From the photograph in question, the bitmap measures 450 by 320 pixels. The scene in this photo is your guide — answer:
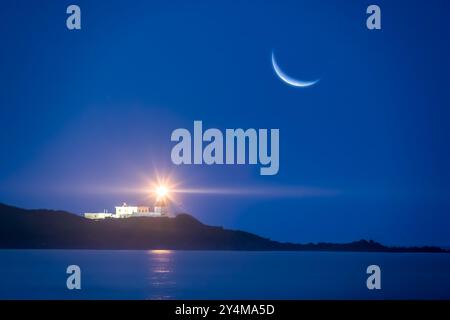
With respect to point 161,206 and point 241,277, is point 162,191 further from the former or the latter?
point 241,277

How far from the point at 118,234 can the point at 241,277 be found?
4.33 feet

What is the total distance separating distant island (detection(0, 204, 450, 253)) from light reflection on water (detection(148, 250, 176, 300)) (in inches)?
5.2

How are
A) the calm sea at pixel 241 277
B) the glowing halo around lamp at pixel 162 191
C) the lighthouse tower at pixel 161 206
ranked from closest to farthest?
the calm sea at pixel 241 277 < the glowing halo around lamp at pixel 162 191 < the lighthouse tower at pixel 161 206

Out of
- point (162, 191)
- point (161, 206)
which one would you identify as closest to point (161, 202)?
point (161, 206)

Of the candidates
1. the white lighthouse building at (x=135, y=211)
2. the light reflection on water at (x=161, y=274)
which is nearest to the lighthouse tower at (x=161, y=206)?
the white lighthouse building at (x=135, y=211)

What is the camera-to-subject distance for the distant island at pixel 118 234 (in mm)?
10500

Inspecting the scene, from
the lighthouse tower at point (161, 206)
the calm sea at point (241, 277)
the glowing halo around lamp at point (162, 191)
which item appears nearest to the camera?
the calm sea at point (241, 277)

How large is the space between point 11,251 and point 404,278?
12.1 feet

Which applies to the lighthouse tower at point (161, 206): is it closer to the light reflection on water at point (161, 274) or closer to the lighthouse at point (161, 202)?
the lighthouse at point (161, 202)

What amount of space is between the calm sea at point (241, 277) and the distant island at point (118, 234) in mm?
128

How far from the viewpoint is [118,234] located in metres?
10.9

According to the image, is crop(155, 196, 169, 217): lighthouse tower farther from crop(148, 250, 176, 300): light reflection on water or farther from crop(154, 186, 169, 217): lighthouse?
crop(148, 250, 176, 300): light reflection on water
